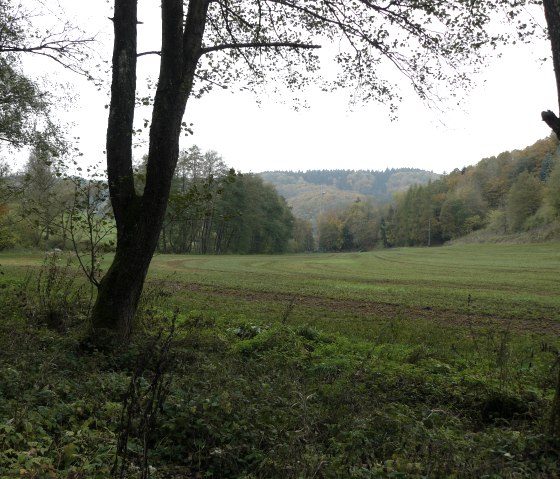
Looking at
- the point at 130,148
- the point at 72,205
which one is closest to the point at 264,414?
the point at 130,148

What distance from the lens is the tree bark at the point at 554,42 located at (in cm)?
412

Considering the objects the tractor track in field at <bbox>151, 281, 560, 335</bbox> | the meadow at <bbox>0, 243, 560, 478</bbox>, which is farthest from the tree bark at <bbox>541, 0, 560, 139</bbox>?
the tractor track in field at <bbox>151, 281, 560, 335</bbox>

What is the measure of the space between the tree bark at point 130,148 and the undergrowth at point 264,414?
91cm

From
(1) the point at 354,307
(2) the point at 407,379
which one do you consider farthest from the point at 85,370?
(1) the point at 354,307

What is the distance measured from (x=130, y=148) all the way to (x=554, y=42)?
5.73 metres

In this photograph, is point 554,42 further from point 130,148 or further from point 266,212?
point 266,212

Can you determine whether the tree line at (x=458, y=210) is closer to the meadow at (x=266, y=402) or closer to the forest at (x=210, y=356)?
the forest at (x=210, y=356)

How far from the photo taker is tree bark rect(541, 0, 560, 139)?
4117 mm

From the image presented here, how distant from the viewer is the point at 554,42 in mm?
4160

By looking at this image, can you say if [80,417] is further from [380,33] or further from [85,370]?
[380,33]

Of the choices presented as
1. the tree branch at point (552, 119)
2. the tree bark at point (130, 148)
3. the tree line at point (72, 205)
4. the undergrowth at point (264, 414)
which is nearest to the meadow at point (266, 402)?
the undergrowth at point (264, 414)

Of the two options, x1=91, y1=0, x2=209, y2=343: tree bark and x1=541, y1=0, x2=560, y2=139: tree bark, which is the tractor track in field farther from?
x1=541, y1=0, x2=560, y2=139: tree bark

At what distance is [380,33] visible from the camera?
7293 millimetres

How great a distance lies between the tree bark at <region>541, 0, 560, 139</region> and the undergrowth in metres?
2.85
